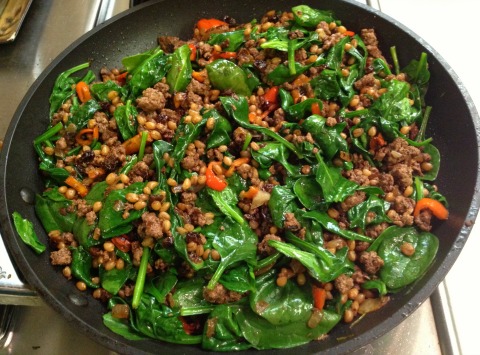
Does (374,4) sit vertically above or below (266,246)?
above

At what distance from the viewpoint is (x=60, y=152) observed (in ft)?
7.66

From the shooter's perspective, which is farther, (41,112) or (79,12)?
(79,12)

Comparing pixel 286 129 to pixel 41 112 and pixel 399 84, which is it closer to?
pixel 399 84

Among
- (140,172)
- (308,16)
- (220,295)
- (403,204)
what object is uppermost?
(308,16)

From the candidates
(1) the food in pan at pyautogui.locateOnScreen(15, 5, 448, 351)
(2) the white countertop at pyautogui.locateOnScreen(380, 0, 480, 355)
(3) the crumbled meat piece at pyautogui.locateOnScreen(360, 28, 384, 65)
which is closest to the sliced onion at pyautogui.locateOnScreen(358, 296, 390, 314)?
(1) the food in pan at pyautogui.locateOnScreen(15, 5, 448, 351)

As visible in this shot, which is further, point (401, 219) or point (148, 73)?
point (148, 73)

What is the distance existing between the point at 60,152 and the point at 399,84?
1.86 metres

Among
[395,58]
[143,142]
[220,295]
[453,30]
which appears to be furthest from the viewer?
[453,30]

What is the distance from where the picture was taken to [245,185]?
2.18m

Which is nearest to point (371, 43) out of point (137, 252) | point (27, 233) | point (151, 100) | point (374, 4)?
point (374, 4)

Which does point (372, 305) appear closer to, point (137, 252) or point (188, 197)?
point (188, 197)

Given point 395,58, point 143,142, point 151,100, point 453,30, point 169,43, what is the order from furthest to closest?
point 453,30 → point 169,43 → point 395,58 → point 151,100 → point 143,142

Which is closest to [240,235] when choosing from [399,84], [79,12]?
[399,84]

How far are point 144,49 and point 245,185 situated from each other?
120 centimetres
